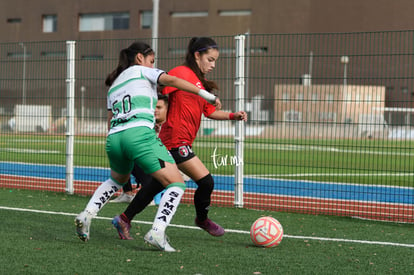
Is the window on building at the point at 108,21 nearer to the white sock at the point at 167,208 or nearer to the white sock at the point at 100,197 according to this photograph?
the white sock at the point at 100,197

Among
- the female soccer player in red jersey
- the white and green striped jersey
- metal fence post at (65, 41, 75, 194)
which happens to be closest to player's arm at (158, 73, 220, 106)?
the white and green striped jersey

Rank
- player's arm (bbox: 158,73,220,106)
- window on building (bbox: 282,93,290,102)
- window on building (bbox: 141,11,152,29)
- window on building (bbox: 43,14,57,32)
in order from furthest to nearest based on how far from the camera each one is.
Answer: window on building (bbox: 43,14,57,32) → window on building (bbox: 141,11,152,29) → window on building (bbox: 282,93,290,102) → player's arm (bbox: 158,73,220,106)

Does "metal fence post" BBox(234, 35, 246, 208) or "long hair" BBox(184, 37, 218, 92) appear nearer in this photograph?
"long hair" BBox(184, 37, 218, 92)

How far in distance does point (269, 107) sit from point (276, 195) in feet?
5.31

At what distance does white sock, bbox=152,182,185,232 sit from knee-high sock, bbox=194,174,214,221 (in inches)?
29.1

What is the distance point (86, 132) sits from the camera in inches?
473

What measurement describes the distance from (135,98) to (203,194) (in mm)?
1417

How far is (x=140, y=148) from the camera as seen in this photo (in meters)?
5.61

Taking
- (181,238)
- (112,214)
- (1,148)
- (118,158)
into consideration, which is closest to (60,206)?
(112,214)

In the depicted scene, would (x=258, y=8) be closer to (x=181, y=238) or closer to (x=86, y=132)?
(x=86, y=132)

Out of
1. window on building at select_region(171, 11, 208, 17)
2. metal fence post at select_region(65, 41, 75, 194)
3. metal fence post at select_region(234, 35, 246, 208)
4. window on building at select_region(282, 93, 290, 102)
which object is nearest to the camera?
metal fence post at select_region(234, 35, 246, 208)

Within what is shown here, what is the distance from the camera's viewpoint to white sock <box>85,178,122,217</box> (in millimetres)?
5965

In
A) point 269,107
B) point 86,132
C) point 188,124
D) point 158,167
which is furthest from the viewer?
point 86,132

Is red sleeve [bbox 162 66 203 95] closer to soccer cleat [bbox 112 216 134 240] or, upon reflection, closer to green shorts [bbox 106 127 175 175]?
green shorts [bbox 106 127 175 175]
